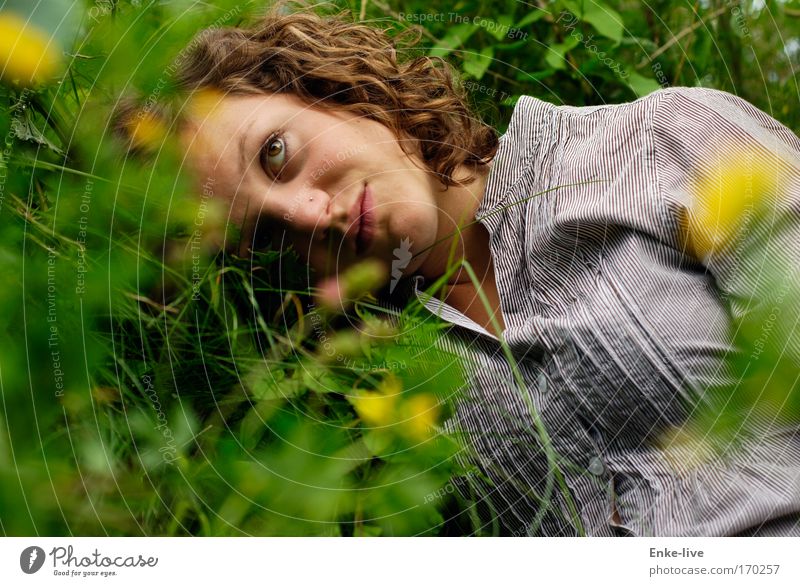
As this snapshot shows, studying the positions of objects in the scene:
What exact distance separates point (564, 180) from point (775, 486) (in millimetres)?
261

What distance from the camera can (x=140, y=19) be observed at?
478 millimetres

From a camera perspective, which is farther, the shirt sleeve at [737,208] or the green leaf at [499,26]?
the green leaf at [499,26]

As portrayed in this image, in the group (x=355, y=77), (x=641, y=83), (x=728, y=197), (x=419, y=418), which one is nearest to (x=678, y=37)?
(x=641, y=83)

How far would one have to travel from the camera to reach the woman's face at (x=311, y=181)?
506mm

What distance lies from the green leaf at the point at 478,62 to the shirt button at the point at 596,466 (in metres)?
0.33

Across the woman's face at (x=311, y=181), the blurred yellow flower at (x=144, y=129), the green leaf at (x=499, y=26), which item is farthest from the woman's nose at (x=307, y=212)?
the green leaf at (x=499, y=26)

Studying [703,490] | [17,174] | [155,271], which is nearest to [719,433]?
[703,490]

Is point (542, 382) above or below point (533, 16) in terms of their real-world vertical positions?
below

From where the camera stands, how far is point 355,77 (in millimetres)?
551

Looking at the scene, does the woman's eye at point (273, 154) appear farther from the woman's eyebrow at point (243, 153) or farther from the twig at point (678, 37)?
the twig at point (678, 37)
